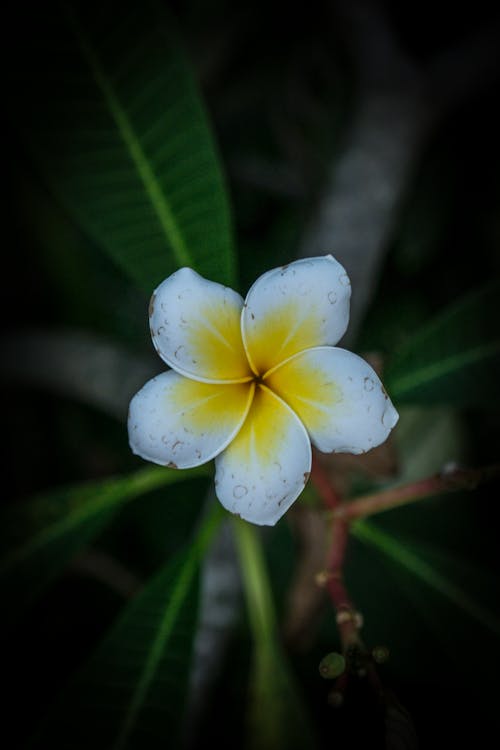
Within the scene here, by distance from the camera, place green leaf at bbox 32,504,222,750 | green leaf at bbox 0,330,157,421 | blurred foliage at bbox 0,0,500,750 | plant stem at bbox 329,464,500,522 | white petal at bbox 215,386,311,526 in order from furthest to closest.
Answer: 1. green leaf at bbox 0,330,157,421
2. blurred foliage at bbox 0,0,500,750
3. green leaf at bbox 32,504,222,750
4. plant stem at bbox 329,464,500,522
5. white petal at bbox 215,386,311,526

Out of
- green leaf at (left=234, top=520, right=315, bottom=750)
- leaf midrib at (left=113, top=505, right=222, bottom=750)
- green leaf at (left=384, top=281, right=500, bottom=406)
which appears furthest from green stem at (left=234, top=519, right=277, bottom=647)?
green leaf at (left=384, top=281, right=500, bottom=406)

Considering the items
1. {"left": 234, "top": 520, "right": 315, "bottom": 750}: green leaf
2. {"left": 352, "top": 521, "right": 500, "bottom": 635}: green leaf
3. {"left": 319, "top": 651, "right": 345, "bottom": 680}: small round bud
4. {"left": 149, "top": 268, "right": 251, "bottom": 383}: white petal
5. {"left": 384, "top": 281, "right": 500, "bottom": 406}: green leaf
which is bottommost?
{"left": 319, "top": 651, "right": 345, "bottom": 680}: small round bud

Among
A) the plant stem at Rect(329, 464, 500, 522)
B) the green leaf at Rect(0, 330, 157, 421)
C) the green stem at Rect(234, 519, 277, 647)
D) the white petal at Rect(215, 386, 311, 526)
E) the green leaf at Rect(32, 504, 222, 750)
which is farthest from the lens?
the green leaf at Rect(0, 330, 157, 421)

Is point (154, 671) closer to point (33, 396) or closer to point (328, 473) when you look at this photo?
point (328, 473)

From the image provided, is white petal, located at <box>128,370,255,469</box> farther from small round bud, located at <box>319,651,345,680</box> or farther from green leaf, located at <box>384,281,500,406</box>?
green leaf, located at <box>384,281,500,406</box>

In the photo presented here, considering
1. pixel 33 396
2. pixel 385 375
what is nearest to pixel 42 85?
pixel 385 375

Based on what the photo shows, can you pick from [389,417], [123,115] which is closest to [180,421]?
[389,417]

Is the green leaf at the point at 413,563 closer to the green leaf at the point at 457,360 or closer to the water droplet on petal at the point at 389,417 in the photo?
the green leaf at the point at 457,360
